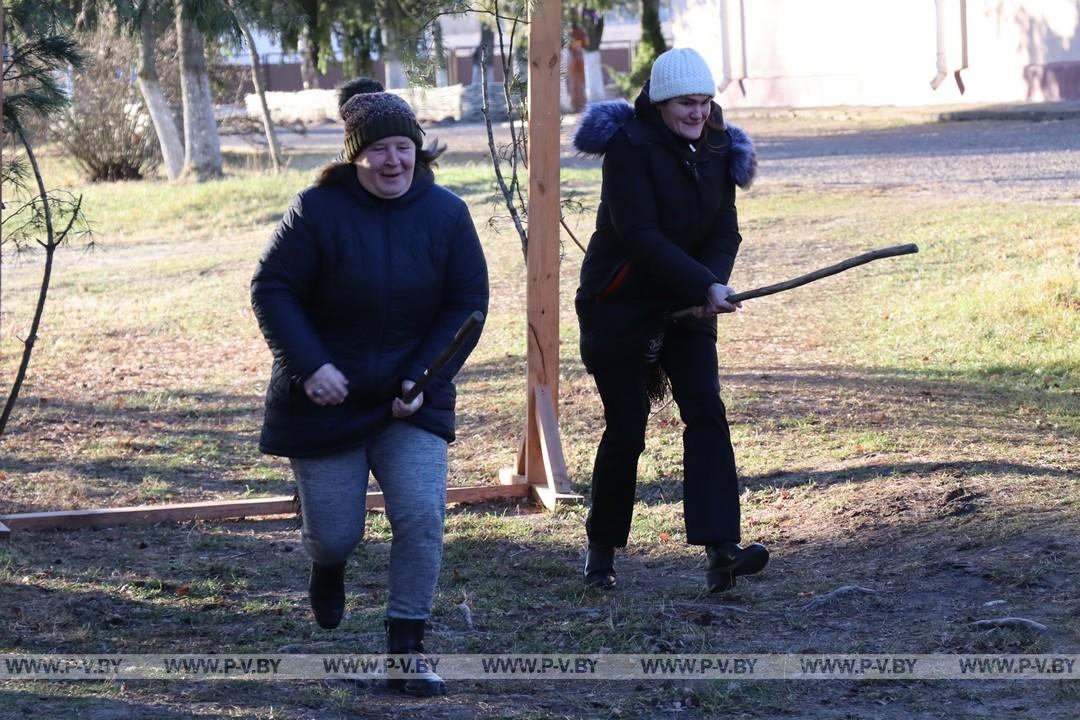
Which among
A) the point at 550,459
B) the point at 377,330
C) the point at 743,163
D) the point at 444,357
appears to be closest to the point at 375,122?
the point at 377,330

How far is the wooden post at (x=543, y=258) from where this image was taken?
621 cm

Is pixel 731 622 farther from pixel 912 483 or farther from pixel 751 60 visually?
pixel 751 60

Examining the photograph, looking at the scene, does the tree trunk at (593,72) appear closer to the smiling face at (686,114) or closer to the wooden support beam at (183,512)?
the wooden support beam at (183,512)

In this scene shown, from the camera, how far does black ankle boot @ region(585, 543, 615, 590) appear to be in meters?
5.14

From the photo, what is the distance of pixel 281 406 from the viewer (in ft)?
13.0

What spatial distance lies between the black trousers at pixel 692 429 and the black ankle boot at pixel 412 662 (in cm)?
115

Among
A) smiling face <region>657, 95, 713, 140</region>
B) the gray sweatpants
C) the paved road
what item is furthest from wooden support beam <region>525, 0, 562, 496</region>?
the paved road

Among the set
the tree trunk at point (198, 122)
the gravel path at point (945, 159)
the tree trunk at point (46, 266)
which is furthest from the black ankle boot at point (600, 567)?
the tree trunk at point (198, 122)

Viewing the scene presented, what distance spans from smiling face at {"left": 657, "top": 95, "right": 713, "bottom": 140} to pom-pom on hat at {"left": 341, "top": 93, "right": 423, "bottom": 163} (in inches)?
40.6

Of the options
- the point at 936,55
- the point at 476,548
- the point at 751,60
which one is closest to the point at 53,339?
the point at 476,548

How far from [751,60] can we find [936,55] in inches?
256

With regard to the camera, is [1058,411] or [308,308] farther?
[1058,411]

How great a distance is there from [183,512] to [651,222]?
114 inches

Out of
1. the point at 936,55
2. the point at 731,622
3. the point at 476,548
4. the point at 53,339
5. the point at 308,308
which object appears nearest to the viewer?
the point at 308,308
